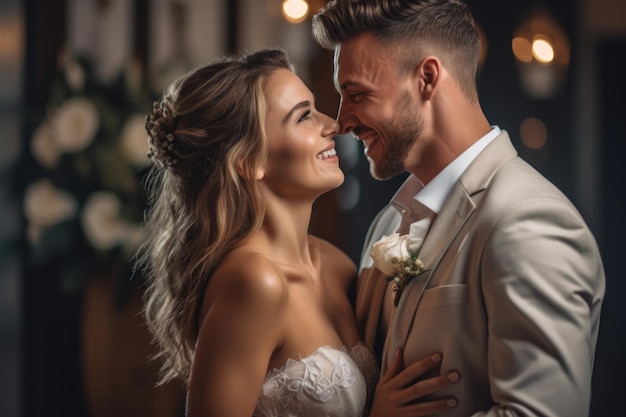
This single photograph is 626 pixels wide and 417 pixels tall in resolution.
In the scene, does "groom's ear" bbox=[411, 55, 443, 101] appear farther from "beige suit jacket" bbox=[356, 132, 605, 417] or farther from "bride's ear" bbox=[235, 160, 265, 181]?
"bride's ear" bbox=[235, 160, 265, 181]

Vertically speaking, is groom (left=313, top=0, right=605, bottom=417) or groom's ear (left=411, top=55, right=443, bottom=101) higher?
groom's ear (left=411, top=55, right=443, bottom=101)

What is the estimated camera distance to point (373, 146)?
2273 millimetres

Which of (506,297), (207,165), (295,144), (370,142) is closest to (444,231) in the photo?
(506,297)

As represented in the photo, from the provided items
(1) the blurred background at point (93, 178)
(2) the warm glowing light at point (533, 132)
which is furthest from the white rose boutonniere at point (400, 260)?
(2) the warm glowing light at point (533, 132)

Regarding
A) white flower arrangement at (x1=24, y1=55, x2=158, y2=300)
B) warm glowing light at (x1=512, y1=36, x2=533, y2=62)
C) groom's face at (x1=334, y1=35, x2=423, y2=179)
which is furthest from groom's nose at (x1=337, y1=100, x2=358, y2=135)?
warm glowing light at (x1=512, y1=36, x2=533, y2=62)

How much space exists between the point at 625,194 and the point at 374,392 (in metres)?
4.00

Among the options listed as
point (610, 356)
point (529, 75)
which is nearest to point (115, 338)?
point (529, 75)

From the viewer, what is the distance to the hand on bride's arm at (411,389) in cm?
188

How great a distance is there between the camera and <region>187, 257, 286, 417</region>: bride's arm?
6.55ft

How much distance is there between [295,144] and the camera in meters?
2.26

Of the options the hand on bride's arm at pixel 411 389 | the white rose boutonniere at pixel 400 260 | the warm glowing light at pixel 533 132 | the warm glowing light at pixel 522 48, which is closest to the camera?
the hand on bride's arm at pixel 411 389

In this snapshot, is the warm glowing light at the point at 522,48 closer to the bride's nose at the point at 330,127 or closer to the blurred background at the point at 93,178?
the blurred background at the point at 93,178

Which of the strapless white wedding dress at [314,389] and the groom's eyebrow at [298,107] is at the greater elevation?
the groom's eyebrow at [298,107]

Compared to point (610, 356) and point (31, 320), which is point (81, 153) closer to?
point (31, 320)
